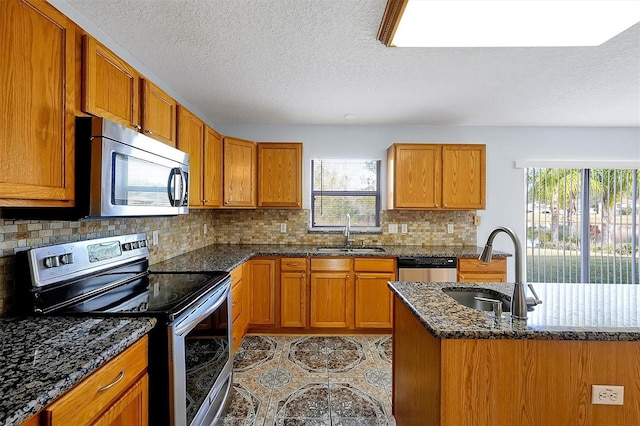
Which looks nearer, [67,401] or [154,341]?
[67,401]

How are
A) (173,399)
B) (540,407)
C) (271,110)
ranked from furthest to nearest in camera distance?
(271,110) → (173,399) → (540,407)

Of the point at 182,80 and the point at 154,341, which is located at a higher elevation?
the point at 182,80

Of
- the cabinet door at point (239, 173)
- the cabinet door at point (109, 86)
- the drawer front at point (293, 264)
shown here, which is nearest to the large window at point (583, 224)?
the drawer front at point (293, 264)

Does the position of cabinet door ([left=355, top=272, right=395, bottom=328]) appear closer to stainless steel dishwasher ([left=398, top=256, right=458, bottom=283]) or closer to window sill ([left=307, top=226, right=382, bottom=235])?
stainless steel dishwasher ([left=398, top=256, right=458, bottom=283])

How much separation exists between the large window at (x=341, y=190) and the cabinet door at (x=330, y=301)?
35.0 inches

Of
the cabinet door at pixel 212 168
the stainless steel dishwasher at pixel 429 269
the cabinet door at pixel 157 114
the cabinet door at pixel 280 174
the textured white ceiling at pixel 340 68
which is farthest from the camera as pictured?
the cabinet door at pixel 280 174

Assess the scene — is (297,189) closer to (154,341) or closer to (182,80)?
(182,80)

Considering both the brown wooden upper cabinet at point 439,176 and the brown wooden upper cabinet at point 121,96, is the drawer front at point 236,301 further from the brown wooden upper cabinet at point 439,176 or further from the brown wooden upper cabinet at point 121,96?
the brown wooden upper cabinet at point 439,176

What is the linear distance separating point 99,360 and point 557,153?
4.83 metres

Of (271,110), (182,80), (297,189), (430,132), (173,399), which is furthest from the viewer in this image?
(430,132)

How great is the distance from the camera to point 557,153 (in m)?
3.94

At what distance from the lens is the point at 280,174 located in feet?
11.9

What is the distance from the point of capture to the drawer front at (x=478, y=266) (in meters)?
3.26

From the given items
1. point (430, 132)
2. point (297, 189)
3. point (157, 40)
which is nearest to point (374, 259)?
point (297, 189)
